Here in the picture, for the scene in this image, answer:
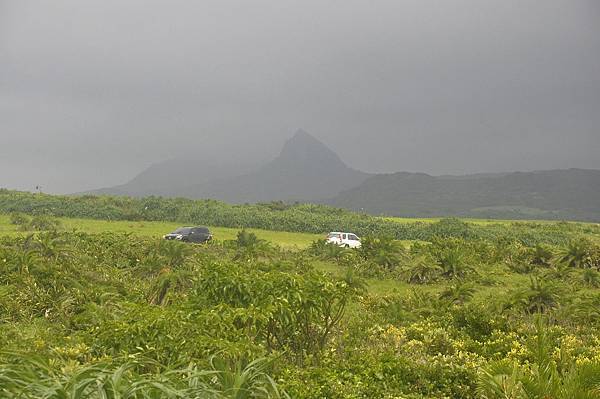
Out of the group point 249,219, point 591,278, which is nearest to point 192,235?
point 249,219

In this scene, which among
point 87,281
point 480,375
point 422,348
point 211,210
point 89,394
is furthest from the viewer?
point 211,210

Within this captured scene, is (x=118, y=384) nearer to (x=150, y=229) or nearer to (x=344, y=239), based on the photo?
(x=344, y=239)

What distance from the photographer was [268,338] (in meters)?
8.26

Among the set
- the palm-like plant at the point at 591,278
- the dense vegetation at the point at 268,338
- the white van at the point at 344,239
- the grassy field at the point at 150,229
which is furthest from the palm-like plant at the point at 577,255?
the grassy field at the point at 150,229

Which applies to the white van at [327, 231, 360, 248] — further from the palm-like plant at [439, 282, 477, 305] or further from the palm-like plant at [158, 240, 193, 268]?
the palm-like plant at [439, 282, 477, 305]

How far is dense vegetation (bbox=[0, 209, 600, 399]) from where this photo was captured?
517 cm

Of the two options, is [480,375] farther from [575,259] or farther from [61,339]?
[575,259]

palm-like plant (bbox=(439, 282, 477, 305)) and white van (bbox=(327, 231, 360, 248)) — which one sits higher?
white van (bbox=(327, 231, 360, 248))

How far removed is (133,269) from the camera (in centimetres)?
1909

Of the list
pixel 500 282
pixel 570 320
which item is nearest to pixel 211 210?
pixel 500 282

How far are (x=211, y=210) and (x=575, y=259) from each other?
123 ft

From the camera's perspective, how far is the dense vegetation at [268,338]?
17.0 ft

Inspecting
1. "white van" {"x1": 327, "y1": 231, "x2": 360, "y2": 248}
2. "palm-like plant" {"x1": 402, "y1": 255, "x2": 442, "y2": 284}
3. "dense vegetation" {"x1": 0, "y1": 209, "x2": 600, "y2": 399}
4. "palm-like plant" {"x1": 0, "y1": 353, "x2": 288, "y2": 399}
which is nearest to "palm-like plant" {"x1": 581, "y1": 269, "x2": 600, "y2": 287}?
"dense vegetation" {"x1": 0, "y1": 209, "x2": 600, "y2": 399}

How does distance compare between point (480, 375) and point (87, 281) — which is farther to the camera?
point (87, 281)
